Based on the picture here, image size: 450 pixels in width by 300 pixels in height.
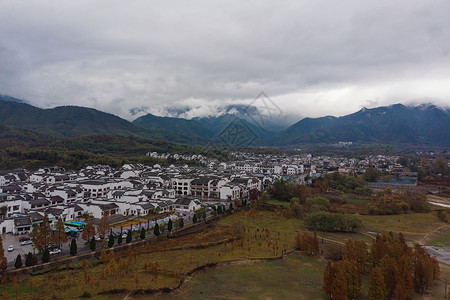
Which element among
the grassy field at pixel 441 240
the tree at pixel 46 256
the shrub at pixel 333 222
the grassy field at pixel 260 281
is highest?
the tree at pixel 46 256

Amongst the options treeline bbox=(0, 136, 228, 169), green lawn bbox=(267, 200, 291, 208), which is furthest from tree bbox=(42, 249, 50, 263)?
treeline bbox=(0, 136, 228, 169)

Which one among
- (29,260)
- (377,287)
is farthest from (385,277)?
(29,260)

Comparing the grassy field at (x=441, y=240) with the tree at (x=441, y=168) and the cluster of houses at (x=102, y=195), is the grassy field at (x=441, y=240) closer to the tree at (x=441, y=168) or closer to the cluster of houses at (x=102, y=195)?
the cluster of houses at (x=102, y=195)

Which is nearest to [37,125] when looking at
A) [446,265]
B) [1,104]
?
[1,104]

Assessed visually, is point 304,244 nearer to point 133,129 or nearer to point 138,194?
point 138,194

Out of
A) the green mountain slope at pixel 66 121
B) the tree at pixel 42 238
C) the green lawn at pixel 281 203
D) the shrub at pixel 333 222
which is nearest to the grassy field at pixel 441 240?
the shrub at pixel 333 222

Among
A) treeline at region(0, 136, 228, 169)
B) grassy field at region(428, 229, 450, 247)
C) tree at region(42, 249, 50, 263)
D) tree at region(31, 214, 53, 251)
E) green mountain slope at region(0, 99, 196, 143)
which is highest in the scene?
green mountain slope at region(0, 99, 196, 143)

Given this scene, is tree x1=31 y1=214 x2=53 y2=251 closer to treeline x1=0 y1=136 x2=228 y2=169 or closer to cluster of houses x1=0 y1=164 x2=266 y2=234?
cluster of houses x1=0 y1=164 x2=266 y2=234

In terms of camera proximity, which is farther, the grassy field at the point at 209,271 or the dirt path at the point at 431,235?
the dirt path at the point at 431,235
